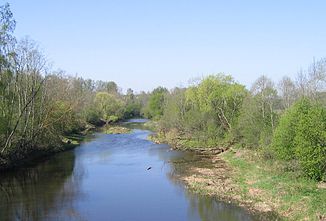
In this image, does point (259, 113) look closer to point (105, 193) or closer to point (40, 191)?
point (105, 193)

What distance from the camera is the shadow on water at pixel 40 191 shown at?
26.5 m

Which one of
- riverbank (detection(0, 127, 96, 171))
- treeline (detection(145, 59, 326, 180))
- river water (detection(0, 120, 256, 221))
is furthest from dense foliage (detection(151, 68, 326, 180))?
riverbank (detection(0, 127, 96, 171))

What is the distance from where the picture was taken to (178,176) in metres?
39.0

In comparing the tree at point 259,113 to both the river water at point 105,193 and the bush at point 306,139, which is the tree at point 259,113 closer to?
the bush at point 306,139

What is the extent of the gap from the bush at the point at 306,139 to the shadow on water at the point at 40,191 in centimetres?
1837

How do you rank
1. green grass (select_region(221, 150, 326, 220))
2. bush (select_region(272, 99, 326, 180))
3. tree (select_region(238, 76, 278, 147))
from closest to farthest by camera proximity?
1. green grass (select_region(221, 150, 326, 220))
2. bush (select_region(272, 99, 326, 180))
3. tree (select_region(238, 76, 278, 147))

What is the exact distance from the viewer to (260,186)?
1231 inches

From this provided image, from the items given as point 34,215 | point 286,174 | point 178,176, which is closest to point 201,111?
point 178,176

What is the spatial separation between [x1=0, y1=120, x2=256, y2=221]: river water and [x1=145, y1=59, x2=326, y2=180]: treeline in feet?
26.8

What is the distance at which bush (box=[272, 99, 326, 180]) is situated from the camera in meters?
29.3

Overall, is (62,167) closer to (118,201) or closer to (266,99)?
(118,201)

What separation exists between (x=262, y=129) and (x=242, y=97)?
54.0 ft

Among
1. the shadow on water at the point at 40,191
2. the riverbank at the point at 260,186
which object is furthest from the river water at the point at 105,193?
the riverbank at the point at 260,186

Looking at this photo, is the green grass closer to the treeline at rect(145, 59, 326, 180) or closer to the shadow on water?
the treeline at rect(145, 59, 326, 180)
